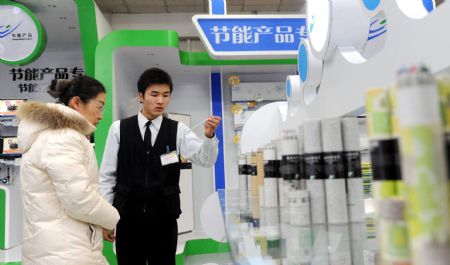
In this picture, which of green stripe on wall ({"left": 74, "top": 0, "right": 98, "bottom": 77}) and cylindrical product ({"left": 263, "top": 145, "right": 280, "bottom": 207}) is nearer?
cylindrical product ({"left": 263, "top": 145, "right": 280, "bottom": 207})

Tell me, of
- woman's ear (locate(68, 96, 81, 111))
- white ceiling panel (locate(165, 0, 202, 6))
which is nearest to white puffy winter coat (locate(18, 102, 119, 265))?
woman's ear (locate(68, 96, 81, 111))

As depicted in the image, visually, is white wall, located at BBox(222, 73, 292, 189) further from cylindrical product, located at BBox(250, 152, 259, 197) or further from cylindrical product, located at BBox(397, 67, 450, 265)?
cylindrical product, located at BBox(397, 67, 450, 265)

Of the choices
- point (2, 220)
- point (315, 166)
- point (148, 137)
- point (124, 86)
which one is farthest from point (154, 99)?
point (2, 220)

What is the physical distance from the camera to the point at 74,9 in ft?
16.2

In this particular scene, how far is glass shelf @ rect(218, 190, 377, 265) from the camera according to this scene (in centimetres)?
84

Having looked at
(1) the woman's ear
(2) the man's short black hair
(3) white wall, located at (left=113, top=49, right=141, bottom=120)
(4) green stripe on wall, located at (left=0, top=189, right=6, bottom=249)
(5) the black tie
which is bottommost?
(4) green stripe on wall, located at (left=0, top=189, right=6, bottom=249)

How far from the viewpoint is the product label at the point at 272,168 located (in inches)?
55.9

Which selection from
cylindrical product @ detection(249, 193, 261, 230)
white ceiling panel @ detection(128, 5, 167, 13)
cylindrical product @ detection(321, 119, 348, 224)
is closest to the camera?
cylindrical product @ detection(321, 119, 348, 224)

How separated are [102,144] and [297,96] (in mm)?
2782

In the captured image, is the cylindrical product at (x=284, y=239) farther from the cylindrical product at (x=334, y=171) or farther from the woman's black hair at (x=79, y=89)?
the woman's black hair at (x=79, y=89)

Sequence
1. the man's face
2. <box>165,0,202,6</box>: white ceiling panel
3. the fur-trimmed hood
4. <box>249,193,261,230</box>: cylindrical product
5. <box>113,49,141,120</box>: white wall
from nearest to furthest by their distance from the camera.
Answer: <box>249,193,261,230</box>: cylindrical product < the fur-trimmed hood < the man's face < <box>113,49,141,120</box>: white wall < <box>165,0,202,6</box>: white ceiling panel

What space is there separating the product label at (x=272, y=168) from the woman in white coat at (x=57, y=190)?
801mm

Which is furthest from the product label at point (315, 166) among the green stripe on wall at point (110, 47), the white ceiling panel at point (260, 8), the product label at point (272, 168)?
the white ceiling panel at point (260, 8)

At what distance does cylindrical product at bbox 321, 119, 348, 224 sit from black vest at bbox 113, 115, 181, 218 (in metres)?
1.51
